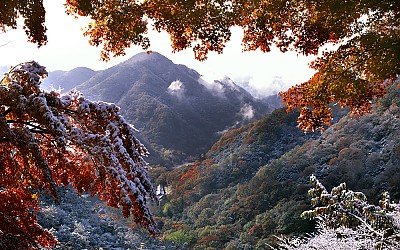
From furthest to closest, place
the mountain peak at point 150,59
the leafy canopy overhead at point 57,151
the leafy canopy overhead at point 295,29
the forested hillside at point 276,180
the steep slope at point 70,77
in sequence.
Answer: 1. the mountain peak at point 150,59
2. the steep slope at point 70,77
3. the forested hillside at point 276,180
4. the leafy canopy overhead at point 295,29
5. the leafy canopy overhead at point 57,151

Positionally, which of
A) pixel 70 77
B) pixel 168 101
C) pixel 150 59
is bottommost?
pixel 168 101

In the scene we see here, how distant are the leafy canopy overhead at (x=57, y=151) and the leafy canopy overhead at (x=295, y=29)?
1017 mm

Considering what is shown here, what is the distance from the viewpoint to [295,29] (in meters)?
4.01

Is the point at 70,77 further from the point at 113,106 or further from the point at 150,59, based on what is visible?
the point at 113,106

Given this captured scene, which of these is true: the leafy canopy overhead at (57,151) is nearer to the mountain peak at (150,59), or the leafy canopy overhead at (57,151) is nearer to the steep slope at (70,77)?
the steep slope at (70,77)

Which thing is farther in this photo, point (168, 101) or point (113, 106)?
point (168, 101)

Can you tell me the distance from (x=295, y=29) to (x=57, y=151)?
309 centimetres

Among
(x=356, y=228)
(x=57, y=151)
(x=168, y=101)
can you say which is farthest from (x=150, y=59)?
(x=57, y=151)

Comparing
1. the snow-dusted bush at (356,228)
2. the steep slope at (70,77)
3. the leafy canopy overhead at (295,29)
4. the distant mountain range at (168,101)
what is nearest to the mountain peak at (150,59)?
the distant mountain range at (168,101)

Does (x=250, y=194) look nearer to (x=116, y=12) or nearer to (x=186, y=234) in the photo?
(x=186, y=234)

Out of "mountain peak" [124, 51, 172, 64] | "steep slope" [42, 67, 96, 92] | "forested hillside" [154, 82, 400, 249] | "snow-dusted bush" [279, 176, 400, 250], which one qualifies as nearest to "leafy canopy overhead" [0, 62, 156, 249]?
"snow-dusted bush" [279, 176, 400, 250]

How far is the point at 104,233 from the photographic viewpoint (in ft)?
28.9

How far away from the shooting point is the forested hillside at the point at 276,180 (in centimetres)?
1091

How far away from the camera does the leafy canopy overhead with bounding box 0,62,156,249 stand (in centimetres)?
255
